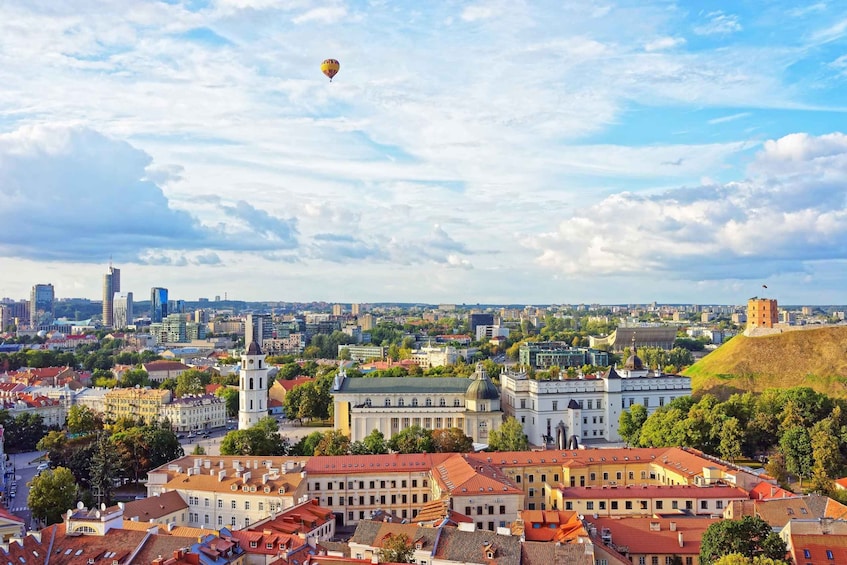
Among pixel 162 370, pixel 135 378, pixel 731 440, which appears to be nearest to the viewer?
pixel 731 440

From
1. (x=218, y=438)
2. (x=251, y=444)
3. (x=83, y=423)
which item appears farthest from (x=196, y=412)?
(x=251, y=444)

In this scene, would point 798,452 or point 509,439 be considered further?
point 509,439

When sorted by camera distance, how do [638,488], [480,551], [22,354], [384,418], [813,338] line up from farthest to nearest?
[22,354]
[813,338]
[384,418]
[638,488]
[480,551]

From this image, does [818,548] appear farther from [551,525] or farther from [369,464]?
[369,464]

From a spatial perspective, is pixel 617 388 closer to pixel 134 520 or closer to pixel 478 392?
pixel 478 392

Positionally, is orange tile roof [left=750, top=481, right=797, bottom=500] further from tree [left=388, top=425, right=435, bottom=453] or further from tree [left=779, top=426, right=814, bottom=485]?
tree [left=388, top=425, right=435, bottom=453]

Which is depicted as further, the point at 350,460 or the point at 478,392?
the point at 478,392

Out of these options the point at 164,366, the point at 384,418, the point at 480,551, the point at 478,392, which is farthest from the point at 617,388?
the point at 164,366
